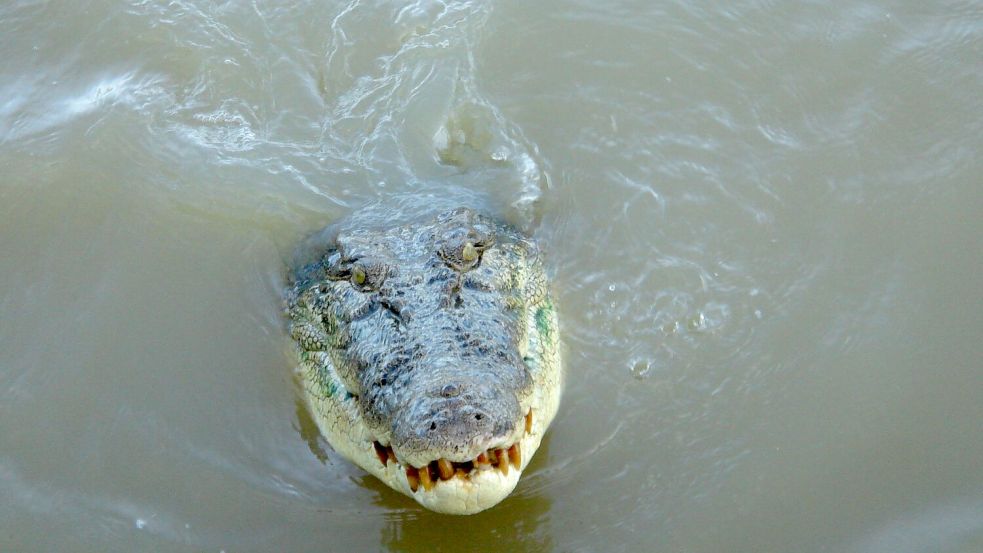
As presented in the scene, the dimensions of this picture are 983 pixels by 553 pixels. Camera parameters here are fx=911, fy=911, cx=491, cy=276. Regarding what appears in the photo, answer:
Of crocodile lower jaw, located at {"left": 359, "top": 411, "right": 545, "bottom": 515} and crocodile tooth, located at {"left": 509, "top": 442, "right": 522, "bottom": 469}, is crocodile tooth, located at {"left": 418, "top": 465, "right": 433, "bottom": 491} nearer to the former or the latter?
crocodile lower jaw, located at {"left": 359, "top": 411, "right": 545, "bottom": 515}

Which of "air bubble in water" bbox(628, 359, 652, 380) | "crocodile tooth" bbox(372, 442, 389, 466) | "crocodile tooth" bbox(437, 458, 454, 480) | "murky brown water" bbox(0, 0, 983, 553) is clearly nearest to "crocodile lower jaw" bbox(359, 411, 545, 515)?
"crocodile tooth" bbox(437, 458, 454, 480)

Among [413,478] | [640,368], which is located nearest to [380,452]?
[413,478]

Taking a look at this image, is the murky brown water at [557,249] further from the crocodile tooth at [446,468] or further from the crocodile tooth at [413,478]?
the crocodile tooth at [446,468]

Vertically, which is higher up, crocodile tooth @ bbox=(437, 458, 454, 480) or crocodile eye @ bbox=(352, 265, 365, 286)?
crocodile tooth @ bbox=(437, 458, 454, 480)

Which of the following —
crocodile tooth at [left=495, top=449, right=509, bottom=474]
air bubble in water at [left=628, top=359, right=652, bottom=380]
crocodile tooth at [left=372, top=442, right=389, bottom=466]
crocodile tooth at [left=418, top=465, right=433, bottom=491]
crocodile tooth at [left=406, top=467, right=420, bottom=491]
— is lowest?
air bubble in water at [left=628, top=359, right=652, bottom=380]

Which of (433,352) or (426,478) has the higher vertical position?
(433,352)

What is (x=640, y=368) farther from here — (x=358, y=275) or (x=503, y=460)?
(x=358, y=275)

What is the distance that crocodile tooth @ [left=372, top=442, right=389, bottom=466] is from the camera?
147 inches

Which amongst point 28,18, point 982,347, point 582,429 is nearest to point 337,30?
point 28,18

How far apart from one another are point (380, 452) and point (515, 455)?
0.63 m

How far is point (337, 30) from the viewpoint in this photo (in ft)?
20.5

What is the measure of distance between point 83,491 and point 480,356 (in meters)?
1.95

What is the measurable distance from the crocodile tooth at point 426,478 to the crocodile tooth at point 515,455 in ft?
1.02

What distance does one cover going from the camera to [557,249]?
5070mm
